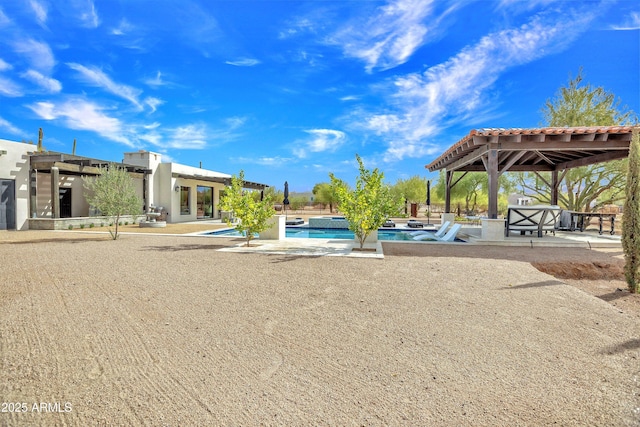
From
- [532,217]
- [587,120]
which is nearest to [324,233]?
[532,217]

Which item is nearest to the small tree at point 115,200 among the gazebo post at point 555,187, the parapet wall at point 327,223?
the parapet wall at point 327,223

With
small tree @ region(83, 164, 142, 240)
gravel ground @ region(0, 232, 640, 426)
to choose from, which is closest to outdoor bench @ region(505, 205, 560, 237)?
gravel ground @ region(0, 232, 640, 426)

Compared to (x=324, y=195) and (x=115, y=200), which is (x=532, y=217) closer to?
(x=115, y=200)

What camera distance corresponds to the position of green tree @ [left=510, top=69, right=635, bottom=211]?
59.9ft

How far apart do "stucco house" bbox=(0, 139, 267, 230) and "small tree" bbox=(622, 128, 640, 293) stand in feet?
41.6

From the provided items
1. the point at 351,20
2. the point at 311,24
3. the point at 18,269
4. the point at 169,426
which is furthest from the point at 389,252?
the point at 311,24

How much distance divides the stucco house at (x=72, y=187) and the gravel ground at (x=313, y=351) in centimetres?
980

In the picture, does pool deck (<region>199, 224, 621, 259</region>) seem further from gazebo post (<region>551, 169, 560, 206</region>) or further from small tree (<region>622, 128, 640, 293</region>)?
gazebo post (<region>551, 169, 560, 206</region>)

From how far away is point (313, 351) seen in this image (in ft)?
8.94

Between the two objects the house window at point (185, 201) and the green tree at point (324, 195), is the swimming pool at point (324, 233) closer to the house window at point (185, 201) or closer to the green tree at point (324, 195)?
the house window at point (185, 201)

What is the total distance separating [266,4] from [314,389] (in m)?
13.2

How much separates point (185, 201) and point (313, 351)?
20.7 metres

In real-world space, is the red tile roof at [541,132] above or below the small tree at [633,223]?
above

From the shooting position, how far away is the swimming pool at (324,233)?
12.9 meters
